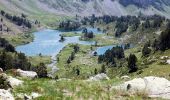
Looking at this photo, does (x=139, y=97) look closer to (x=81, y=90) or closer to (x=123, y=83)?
(x=123, y=83)

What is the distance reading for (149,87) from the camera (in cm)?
4428

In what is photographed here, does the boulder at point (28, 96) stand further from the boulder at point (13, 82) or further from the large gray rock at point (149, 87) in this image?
the large gray rock at point (149, 87)

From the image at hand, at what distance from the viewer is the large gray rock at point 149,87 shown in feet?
142

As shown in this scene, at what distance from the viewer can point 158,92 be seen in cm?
4353

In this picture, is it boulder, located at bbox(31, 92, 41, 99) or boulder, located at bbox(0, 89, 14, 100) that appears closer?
boulder, located at bbox(0, 89, 14, 100)

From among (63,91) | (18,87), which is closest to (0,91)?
(18,87)

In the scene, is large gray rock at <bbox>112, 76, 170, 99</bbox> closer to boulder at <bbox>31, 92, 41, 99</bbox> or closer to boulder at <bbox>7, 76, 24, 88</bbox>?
boulder at <bbox>31, 92, 41, 99</bbox>

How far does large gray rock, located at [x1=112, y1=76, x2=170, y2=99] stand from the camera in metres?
43.4

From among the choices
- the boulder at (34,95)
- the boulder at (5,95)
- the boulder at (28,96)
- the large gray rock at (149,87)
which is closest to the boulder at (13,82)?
the boulder at (28,96)

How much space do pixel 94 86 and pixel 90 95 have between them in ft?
10.00

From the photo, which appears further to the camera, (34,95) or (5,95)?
(34,95)

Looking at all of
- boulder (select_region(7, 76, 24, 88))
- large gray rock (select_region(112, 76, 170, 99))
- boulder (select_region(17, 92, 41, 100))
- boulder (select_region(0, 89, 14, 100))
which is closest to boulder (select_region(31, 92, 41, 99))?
boulder (select_region(17, 92, 41, 100))

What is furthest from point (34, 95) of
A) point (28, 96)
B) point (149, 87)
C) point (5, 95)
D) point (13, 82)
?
point (149, 87)

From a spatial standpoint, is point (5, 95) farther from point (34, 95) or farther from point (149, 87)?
point (149, 87)
